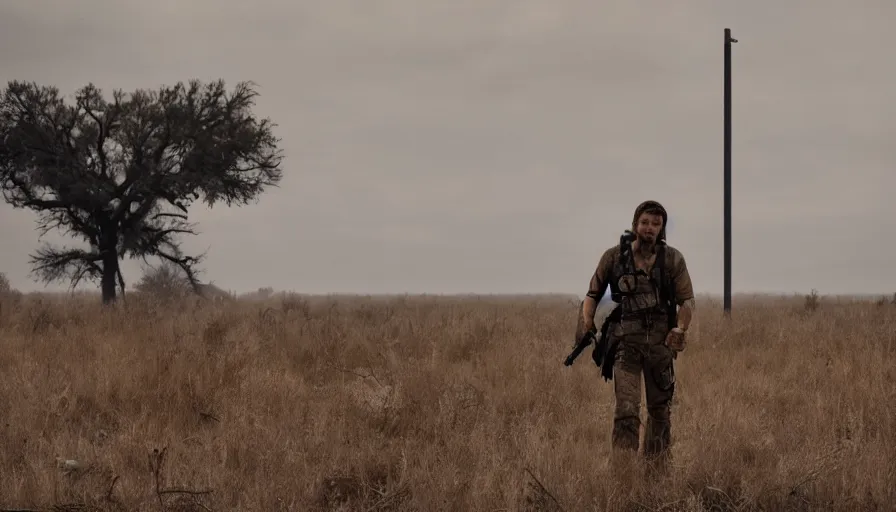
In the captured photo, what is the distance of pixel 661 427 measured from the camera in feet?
19.6

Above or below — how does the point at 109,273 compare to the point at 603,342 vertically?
above

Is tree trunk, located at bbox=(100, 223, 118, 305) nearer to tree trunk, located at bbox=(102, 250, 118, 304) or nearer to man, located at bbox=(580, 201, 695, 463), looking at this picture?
tree trunk, located at bbox=(102, 250, 118, 304)

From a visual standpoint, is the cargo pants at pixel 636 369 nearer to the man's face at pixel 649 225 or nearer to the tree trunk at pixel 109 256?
the man's face at pixel 649 225

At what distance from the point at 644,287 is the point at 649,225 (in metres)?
0.46

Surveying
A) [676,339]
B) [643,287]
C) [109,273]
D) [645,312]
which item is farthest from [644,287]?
[109,273]

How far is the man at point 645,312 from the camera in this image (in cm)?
572

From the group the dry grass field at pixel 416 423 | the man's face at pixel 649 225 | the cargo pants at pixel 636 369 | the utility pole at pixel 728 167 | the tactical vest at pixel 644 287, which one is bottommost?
the dry grass field at pixel 416 423

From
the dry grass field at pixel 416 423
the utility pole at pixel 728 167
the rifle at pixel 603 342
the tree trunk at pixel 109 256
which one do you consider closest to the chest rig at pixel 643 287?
the rifle at pixel 603 342

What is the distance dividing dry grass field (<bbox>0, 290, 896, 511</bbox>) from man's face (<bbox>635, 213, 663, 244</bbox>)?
1585mm

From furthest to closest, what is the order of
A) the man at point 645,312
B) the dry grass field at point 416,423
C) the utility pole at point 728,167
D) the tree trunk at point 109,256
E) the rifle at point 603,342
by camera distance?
the tree trunk at point 109,256
the utility pole at point 728,167
the rifle at point 603,342
the man at point 645,312
the dry grass field at point 416,423

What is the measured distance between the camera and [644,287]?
18.9ft

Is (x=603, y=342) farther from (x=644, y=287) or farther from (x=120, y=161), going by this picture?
(x=120, y=161)

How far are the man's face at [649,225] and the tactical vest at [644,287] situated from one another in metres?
0.15

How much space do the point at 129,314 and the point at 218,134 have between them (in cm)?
961
